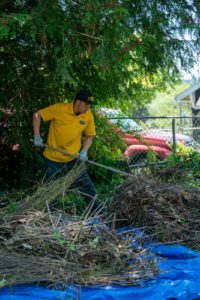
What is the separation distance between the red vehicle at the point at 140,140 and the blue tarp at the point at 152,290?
4.04 m

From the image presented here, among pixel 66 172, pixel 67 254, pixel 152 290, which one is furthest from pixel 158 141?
pixel 152 290

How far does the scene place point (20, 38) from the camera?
638 cm

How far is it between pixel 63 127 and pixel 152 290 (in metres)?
2.82

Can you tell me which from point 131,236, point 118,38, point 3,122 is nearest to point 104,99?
point 3,122

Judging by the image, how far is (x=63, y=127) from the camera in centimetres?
586

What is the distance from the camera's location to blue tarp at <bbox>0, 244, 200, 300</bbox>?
11.0ft

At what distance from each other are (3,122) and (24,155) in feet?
2.04

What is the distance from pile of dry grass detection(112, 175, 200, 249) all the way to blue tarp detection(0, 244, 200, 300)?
23.0 inches

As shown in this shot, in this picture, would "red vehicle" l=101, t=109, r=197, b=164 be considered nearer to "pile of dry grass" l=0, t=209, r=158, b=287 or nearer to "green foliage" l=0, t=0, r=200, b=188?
"green foliage" l=0, t=0, r=200, b=188

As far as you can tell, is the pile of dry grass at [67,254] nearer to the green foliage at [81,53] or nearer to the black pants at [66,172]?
the black pants at [66,172]

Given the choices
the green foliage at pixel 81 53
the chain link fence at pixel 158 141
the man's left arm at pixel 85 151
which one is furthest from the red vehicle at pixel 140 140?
the man's left arm at pixel 85 151

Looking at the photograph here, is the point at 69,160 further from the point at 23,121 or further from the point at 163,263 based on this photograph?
the point at 163,263

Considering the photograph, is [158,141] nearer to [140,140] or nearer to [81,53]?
[140,140]

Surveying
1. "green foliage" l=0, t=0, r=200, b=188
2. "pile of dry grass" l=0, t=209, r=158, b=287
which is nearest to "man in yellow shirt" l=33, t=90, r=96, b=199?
"green foliage" l=0, t=0, r=200, b=188
